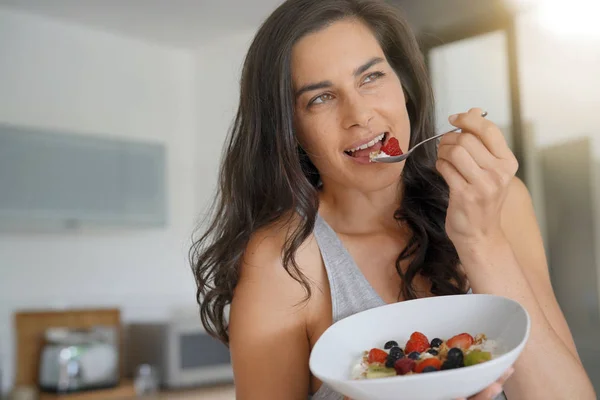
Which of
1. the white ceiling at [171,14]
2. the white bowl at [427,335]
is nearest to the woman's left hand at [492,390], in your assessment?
the white bowl at [427,335]

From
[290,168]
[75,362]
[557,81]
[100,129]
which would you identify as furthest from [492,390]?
[100,129]

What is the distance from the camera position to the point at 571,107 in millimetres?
2846

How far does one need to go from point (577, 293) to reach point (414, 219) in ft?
5.86

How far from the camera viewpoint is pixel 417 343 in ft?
2.99

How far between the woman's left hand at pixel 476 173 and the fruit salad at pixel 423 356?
16cm

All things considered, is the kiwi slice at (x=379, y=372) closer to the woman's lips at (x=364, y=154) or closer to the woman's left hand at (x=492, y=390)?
the woman's left hand at (x=492, y=390)

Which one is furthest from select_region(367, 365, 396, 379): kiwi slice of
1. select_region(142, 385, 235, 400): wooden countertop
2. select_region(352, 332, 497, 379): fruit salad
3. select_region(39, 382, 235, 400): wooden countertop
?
select_region(142, 385, 235, 400): wooden countertop

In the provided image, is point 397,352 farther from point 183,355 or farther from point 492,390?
point 183,355

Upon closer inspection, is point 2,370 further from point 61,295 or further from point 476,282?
point 476,282

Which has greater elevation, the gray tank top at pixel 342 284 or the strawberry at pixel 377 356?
the gray tank top at pixel 342 284

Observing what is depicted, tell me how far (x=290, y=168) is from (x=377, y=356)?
0.45 metres

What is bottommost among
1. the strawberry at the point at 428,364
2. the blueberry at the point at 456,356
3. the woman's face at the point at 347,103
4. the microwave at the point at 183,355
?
the microwave at the point at 183,355

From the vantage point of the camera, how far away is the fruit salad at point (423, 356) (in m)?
0.80

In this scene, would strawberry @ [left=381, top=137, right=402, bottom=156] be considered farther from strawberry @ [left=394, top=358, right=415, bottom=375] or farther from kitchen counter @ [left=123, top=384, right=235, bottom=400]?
kitchen counter @ [left=123, top=384, right=235, bottom=400]
